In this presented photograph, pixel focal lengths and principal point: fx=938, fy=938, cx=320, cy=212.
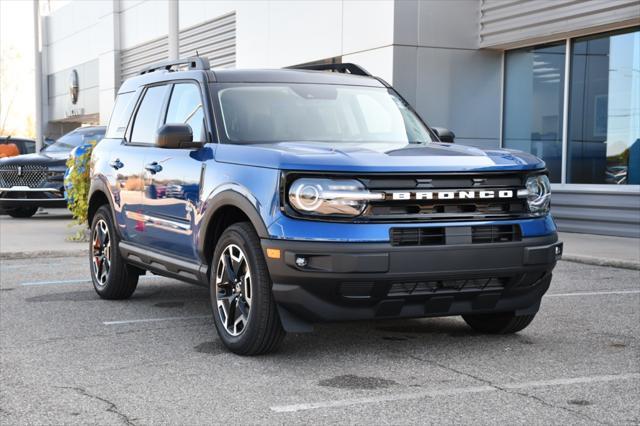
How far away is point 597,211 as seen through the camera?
15.0m

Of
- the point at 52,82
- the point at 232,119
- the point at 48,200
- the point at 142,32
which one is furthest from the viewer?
the point at 52,82

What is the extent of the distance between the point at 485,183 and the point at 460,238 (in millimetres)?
424

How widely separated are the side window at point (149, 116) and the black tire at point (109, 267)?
817 mm

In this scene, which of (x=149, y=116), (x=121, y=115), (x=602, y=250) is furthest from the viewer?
(x=602, y=250)

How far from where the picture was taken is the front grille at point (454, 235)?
5.30 m

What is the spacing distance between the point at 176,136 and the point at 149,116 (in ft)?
4.90

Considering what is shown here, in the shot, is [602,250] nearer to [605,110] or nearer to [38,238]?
[605,110]

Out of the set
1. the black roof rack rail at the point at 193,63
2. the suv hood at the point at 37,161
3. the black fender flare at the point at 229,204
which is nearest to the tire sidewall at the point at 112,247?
the black roof rack rail at the point at 193,63

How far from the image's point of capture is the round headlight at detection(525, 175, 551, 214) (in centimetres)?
579

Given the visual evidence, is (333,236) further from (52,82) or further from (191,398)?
(52,82)

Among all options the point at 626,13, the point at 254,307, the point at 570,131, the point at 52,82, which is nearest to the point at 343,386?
the point at 254,307

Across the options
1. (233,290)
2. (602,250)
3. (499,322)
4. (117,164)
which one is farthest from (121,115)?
(602,250)

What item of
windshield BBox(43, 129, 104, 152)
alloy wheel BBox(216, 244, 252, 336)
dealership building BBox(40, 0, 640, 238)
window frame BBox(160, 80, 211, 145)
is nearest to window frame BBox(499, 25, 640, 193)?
dealership building BBox(40, 0, 640, 238)

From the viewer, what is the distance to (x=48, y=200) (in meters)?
17.6
